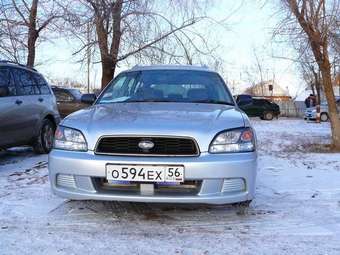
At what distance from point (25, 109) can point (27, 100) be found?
0.23 m

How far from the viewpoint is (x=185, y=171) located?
428 cm

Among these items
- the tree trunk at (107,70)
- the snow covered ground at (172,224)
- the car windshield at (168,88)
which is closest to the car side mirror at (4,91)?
the snow covered ground at (172,224)

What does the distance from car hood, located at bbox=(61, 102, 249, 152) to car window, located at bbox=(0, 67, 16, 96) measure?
11.1 ft

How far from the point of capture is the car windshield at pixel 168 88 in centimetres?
580

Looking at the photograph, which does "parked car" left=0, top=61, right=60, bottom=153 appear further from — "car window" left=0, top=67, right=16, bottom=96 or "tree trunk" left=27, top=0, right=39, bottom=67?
"tree trunk" left=27, top=0, right=39, bottom=67

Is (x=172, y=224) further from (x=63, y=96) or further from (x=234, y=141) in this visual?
(x=63, y=96)

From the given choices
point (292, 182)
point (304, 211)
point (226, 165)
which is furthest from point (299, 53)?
point (226, 165)

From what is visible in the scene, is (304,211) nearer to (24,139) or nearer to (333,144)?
(24,139)

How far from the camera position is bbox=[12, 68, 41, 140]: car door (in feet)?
28.0

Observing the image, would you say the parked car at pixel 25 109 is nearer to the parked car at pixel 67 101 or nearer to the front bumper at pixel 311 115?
the parked car at pixel 67 101

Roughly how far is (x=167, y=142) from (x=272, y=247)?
1.19 m

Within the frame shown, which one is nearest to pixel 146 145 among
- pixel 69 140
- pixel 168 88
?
pixel 69 140

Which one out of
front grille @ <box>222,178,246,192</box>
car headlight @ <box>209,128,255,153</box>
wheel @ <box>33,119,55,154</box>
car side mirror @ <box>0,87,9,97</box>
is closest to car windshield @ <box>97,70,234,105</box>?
car headlight @ <box>209,128,255,153</box>

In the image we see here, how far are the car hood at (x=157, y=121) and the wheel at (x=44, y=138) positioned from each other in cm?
437
